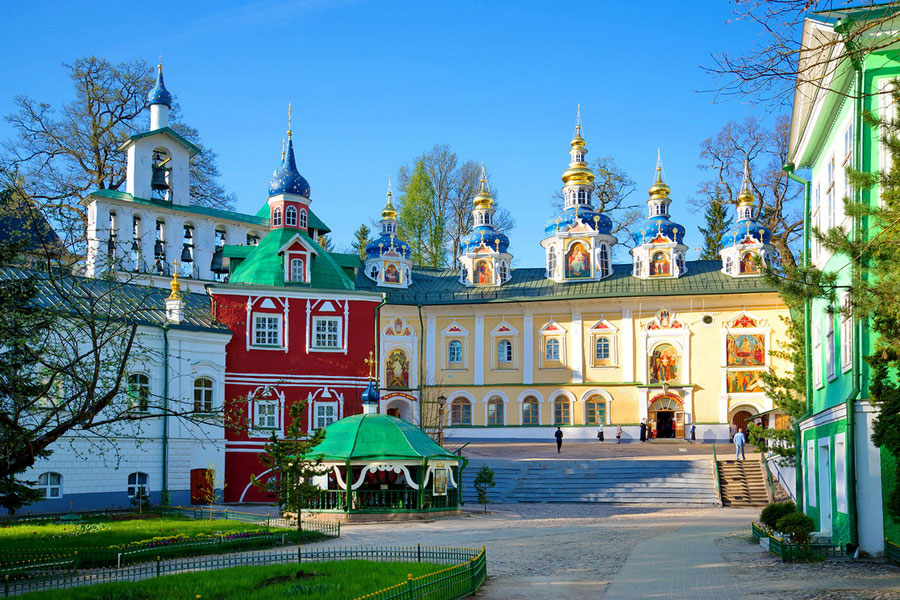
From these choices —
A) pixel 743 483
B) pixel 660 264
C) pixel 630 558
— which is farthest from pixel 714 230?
pixel 630 558

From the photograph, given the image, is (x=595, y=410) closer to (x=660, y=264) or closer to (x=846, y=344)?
(x=660, y=264)

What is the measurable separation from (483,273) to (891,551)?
3747 centimetres

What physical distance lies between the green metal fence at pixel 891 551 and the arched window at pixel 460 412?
34.9 meters

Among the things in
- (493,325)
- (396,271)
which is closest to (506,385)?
(493,325)

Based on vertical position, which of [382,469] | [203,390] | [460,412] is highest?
[203,390]

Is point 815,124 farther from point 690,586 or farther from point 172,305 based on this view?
point 172,305

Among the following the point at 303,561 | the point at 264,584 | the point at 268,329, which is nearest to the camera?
the point at 264,584

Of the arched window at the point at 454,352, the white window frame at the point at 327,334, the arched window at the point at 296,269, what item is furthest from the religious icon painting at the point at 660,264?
the arched window at the point at 296,269

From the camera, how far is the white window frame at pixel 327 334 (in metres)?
34.4

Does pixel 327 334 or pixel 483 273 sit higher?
pixel 483 273

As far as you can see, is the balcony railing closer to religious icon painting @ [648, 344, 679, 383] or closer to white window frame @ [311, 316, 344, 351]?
white window frame @ [311, 316, 344, 351]

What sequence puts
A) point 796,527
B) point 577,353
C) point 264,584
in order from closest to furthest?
point 264,584
point 796,527
point 577,353

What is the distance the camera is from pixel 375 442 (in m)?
26.7

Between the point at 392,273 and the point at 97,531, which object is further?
the point at 392,273
